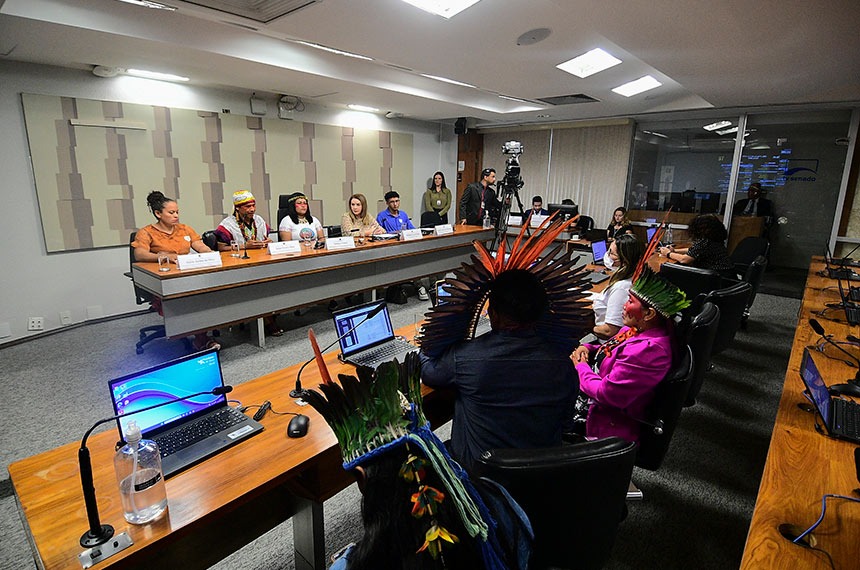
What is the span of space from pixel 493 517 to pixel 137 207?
5127mm

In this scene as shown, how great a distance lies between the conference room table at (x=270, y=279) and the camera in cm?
315

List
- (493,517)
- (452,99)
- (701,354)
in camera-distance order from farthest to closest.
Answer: (452,99) < (701,354) < (493,517)

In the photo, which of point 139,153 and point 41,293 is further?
point 139,153

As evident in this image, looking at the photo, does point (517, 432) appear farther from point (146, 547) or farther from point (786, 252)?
point (786, 252)

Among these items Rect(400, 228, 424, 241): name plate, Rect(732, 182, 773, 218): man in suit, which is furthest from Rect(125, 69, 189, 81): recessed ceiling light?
Rect(732, 182, 773, 218): man in suit

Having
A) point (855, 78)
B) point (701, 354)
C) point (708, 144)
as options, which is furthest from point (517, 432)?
point (708, 144)

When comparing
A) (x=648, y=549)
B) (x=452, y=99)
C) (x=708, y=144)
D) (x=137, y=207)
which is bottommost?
(x=648, y=549)

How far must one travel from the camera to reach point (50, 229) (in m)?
4.06

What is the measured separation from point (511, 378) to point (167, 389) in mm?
1070

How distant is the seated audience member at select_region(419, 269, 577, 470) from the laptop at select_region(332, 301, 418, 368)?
57 centimetres

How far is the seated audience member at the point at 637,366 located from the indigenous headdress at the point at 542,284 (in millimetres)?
297

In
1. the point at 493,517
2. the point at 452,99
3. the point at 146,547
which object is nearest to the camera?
the point at 493,517

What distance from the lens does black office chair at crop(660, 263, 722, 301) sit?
3.48m

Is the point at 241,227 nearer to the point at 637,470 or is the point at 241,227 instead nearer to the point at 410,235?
the point at 410,235
